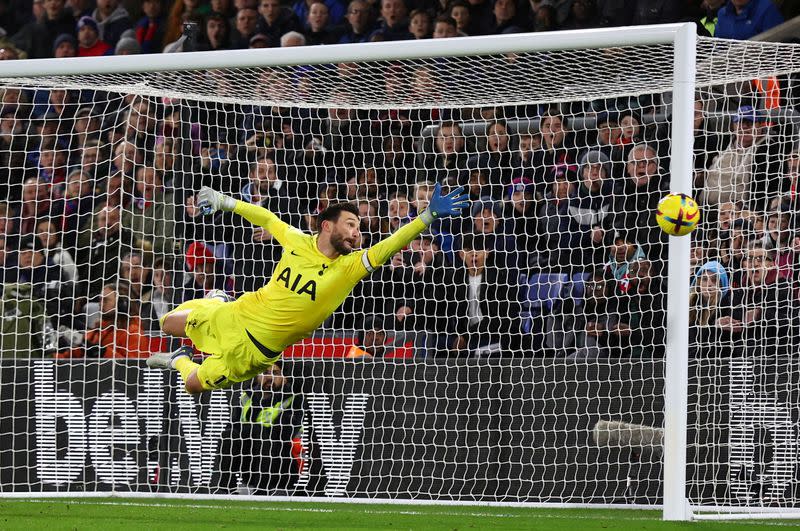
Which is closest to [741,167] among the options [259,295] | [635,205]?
[635,205]

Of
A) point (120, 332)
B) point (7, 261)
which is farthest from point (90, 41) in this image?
point (120, 332)

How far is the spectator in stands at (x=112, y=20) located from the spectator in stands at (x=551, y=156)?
6.34 m

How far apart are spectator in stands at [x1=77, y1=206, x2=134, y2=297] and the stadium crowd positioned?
0.9 inches

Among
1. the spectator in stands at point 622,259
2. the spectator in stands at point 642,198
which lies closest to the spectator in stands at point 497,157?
the spectator in stands at point 642,198

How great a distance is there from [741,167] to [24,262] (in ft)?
21.4

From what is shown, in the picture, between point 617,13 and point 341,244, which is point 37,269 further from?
point 617,13

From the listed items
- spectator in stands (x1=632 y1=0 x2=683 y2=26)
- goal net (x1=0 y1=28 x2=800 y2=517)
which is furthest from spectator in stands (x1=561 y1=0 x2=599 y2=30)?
goal net (x1=0 y1=28 x2=800 y2=517)

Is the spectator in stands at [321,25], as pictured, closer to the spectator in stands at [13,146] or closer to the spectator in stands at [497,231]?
the spectator in stands at [13,146]

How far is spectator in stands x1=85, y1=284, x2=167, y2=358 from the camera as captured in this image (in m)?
10.2

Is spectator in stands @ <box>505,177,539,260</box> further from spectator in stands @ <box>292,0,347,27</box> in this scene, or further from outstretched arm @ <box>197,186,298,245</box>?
spectator in stands @ <box>292,0,347,27</box>

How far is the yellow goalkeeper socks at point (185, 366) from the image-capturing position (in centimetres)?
820

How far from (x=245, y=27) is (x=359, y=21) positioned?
5.00 ft

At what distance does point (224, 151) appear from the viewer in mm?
11352

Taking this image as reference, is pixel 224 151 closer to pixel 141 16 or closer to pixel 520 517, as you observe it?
pixel 141 16
